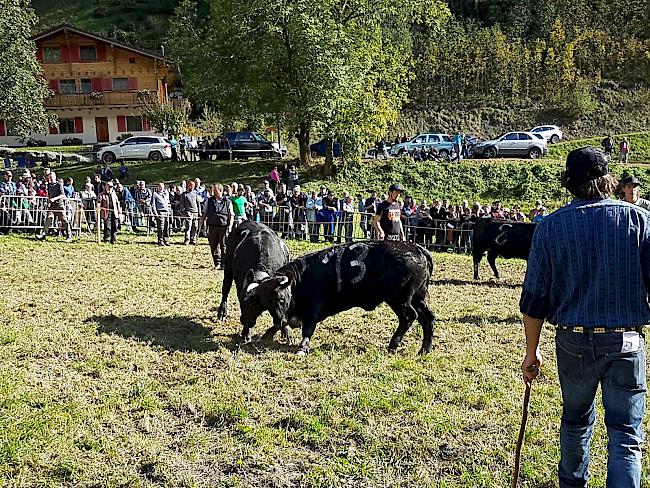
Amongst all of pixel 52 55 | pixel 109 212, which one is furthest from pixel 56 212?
pixel 52 55

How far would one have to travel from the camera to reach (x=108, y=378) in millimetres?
6906

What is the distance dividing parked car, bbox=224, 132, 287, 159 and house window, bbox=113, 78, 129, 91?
1934 centimetres

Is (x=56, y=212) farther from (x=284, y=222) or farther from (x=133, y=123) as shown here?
(x=133, y=123)

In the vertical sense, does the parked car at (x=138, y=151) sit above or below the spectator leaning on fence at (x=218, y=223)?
above

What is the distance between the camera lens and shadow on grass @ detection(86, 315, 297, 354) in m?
8.14

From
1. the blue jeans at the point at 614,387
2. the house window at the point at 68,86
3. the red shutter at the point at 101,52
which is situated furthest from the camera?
the house window at the point at 68,86

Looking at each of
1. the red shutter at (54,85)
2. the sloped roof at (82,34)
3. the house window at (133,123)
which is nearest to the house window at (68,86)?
the red shutter at (54,85)

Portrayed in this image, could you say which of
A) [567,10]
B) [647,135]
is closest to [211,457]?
[647,135]

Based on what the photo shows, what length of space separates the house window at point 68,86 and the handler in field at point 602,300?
2162 inches

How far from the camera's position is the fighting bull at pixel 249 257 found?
864cm

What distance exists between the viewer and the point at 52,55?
5206 cm

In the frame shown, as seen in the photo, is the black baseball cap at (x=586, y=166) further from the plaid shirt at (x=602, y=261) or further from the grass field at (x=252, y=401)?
the grass field at (x=252, y=401)

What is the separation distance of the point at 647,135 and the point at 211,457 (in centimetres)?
4220

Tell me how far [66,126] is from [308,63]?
99.6 feet
